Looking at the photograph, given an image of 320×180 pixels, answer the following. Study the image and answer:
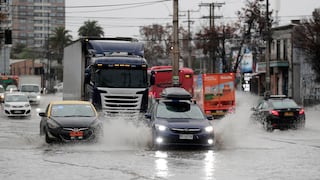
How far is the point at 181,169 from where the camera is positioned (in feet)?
48.5

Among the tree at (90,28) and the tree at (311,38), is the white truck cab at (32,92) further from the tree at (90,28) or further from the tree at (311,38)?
the tree at (90,28)

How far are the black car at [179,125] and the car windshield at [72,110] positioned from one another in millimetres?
2165

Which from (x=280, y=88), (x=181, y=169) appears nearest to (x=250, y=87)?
(x=280, y=88)

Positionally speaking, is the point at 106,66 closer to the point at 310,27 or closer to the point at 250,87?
the point at 310,27

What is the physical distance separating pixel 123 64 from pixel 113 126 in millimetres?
4412

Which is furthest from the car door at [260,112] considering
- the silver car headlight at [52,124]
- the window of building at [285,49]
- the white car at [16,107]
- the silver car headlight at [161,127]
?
the window of building at [285,49]

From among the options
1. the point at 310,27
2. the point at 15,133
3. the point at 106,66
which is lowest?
the point at 15,133

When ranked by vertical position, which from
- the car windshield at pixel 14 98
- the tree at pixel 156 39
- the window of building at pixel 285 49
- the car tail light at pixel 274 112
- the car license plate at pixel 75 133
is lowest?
the car license plate at pixel 75 133

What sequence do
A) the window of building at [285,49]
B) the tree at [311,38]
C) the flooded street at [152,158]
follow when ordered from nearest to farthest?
the flooded street at [152,158]
the tree at [311,38]
the window of building at [285,49]

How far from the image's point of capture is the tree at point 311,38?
50.2m

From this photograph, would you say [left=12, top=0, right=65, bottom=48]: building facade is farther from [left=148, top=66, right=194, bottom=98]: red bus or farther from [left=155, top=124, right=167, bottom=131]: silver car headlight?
[left=155, top=124, right=167, bottom=131]: silver car headlight

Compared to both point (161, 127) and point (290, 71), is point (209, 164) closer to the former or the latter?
point (161, 127)

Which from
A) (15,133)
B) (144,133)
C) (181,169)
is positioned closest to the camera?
(181,169)

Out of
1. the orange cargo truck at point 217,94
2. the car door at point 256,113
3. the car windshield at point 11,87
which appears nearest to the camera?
the car door at point 256,113
